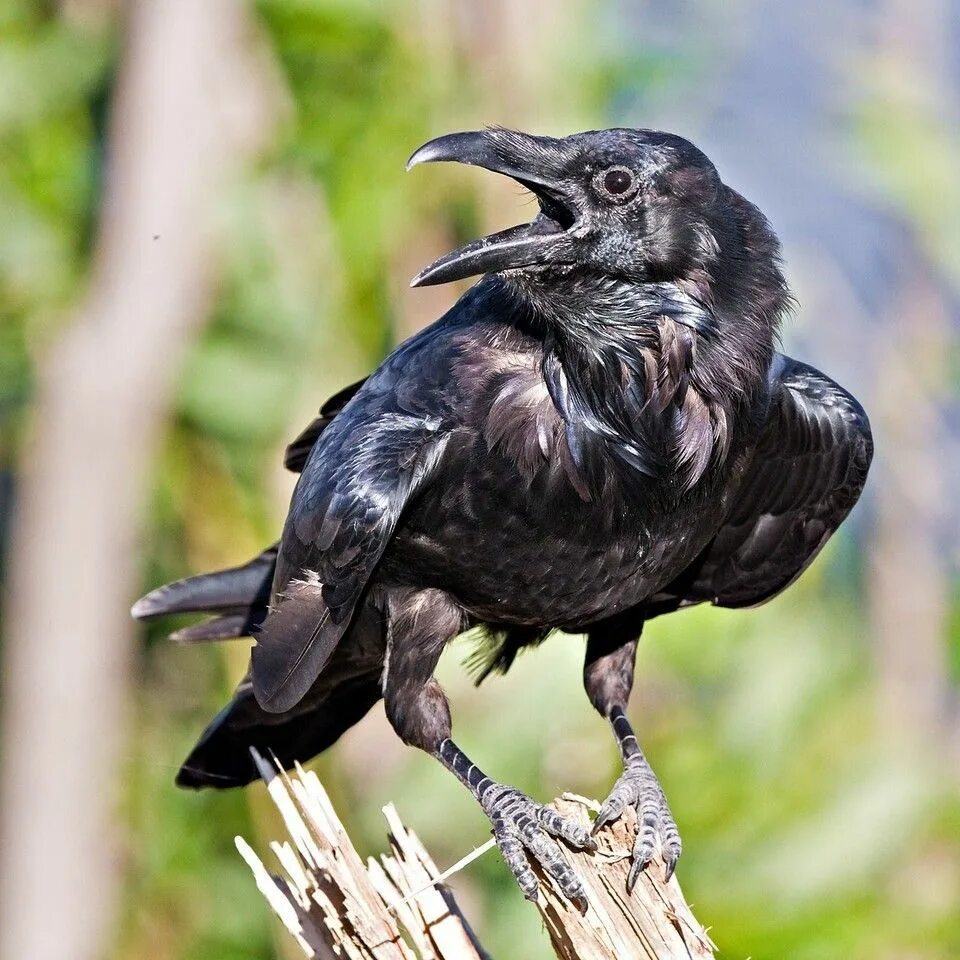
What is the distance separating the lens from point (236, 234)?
6.66m

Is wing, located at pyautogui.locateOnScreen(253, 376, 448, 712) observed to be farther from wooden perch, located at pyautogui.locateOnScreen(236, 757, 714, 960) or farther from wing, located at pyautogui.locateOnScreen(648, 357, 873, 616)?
wing, located at pyautogui.locateOnScreen(648, 357, 873, 616)

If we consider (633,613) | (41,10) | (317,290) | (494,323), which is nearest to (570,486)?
(494,323)

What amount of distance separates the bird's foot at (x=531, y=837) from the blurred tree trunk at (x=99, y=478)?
356 cm

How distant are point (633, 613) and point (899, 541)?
3395 millimetres

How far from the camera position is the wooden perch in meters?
2.54

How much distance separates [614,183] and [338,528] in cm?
88

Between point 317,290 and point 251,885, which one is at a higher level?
point 317,290

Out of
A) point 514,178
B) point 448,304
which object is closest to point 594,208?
point 514,178

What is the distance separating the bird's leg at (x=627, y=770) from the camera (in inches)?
114

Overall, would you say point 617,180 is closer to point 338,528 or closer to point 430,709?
point 338,528

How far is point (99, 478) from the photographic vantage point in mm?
6145

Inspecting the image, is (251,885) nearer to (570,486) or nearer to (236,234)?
(236,234)

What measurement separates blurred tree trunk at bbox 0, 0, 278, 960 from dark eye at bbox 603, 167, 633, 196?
368 centimetres

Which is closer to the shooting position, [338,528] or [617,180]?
[617,180]
